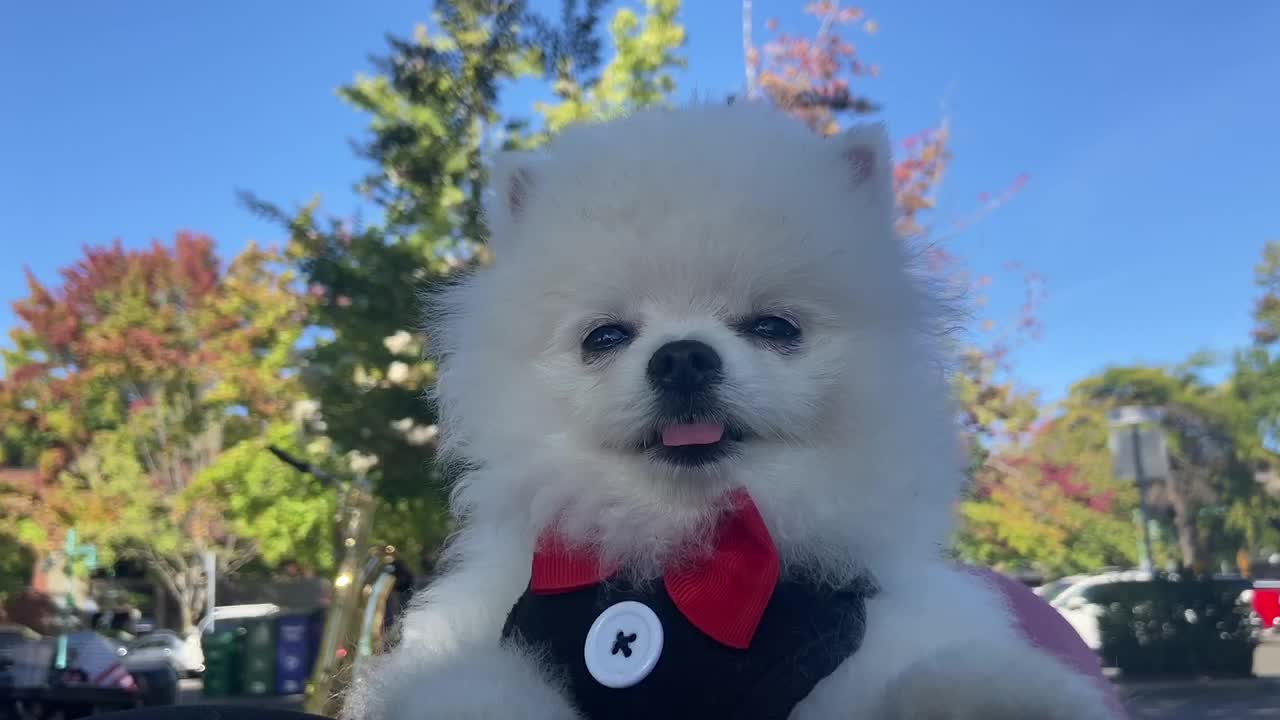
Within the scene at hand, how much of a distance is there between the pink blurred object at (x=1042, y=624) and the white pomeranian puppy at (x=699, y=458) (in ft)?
0.64

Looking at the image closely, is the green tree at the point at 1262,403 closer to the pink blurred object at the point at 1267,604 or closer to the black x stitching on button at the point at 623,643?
the pink blurred object at the point at 1267,604

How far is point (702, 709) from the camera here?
157cm

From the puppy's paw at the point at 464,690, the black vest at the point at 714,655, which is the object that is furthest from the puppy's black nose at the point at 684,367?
the puppy's paw at the point at 464,690

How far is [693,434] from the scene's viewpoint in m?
1.80

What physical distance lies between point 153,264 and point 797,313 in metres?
27.7

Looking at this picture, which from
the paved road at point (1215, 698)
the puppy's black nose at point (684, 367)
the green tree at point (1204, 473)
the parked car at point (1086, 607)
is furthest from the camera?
the green tree at point (1204, 473)

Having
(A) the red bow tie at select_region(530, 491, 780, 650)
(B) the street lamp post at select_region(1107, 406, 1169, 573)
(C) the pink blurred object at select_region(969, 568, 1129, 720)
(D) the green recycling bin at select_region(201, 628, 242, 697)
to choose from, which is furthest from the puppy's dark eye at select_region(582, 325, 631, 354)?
(D) the green recycling bin at select_region(201, 628, 242, 697)

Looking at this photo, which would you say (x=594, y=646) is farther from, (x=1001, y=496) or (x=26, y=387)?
(x=26, y=387)

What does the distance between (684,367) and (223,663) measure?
20418 mm

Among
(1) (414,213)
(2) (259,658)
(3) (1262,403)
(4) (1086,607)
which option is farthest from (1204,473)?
(1) (414,213)

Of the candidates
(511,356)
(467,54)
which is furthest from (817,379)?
(467,54)

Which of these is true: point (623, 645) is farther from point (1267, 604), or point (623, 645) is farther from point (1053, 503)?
point (1053, 503)

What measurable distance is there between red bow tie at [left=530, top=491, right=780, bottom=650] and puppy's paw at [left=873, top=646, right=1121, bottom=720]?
283mm

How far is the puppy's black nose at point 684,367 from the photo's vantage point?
5.76 ft
